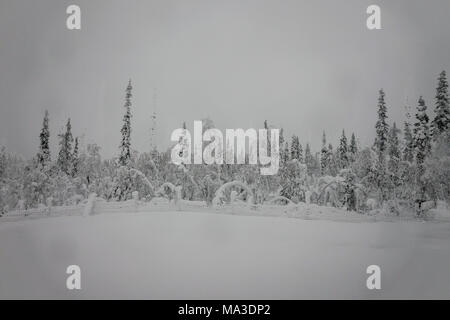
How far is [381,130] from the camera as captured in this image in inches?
368

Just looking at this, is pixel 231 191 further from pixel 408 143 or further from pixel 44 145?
pixel 44 145

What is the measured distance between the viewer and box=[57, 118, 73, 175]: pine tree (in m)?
9.10

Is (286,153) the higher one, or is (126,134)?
(126,134)

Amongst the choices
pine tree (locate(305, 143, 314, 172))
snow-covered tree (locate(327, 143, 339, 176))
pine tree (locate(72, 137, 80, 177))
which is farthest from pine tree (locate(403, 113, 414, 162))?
pine tree (locate(72, 137, 80, 177))

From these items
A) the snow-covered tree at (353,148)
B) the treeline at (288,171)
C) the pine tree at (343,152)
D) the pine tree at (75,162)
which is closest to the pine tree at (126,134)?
the treeline at (288,171)

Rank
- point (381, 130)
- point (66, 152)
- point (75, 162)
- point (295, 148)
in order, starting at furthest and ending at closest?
point (75, 162) → point (66, 152) → point (295, 148) → point (381, 130)

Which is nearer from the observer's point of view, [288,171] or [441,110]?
[441,110]

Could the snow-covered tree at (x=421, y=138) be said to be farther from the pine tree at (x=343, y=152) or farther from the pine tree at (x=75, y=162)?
the pine tree at (x=75, y=162)

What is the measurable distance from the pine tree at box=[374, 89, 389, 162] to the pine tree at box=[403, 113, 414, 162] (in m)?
0.43

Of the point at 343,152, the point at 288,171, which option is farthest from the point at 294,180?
the point at 343,152

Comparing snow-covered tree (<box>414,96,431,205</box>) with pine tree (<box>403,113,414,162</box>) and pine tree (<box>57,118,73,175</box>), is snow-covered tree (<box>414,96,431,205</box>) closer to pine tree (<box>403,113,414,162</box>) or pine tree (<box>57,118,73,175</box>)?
pine tree (<box>403,113,414,162</box>)

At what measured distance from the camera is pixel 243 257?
24.9 feet

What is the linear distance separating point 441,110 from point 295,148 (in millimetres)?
3544
